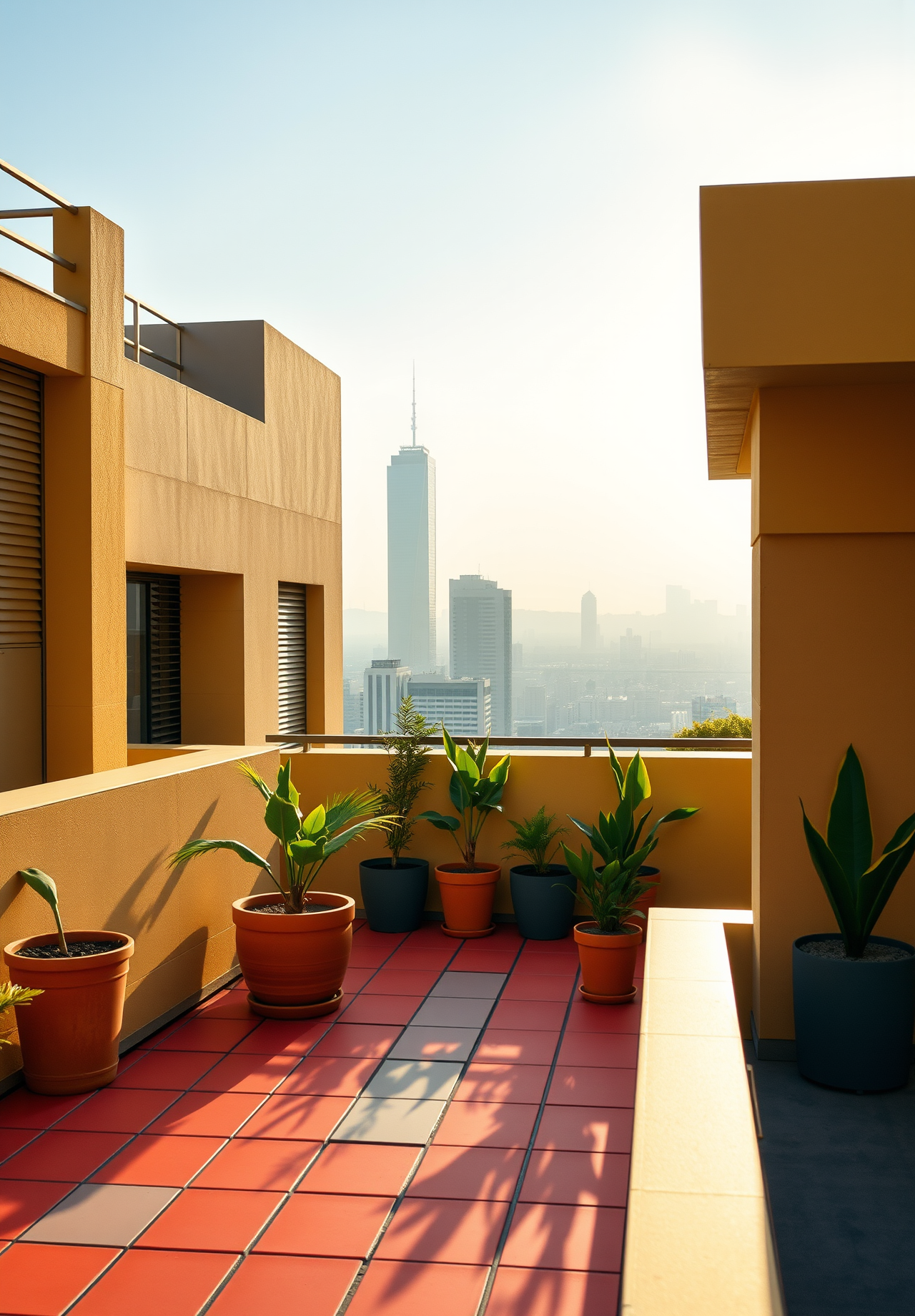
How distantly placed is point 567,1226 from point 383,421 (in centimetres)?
6285

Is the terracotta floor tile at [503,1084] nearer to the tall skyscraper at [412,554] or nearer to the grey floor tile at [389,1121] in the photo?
the grey floor tile at [389,1121]

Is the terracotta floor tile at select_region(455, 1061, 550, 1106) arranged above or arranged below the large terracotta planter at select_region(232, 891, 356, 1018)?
below

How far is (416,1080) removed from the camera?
4230 mm

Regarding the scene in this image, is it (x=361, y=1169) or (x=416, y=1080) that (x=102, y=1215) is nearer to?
(x=361, y=1169)

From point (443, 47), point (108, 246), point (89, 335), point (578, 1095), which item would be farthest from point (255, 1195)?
point (443, 47)

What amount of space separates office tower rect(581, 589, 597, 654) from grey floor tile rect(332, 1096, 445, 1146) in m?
42.8

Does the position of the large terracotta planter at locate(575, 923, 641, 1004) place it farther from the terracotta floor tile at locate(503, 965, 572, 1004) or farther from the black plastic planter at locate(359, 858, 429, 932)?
the black plastic planter at locate(359, 858, 429, 932)

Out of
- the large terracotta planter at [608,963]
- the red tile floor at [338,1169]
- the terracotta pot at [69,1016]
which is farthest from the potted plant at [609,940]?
the terracotta pot at [69,1016]

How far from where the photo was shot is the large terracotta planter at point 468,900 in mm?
6480

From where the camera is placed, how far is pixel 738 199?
4176 millimetres

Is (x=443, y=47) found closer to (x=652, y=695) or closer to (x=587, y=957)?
(x=587, y=957)

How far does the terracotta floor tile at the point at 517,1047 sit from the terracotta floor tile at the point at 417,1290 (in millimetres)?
1629

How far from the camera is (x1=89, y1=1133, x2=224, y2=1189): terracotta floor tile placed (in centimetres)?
335

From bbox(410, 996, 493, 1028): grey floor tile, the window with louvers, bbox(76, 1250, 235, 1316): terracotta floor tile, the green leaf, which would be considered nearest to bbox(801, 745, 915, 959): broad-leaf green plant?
the green leaf
